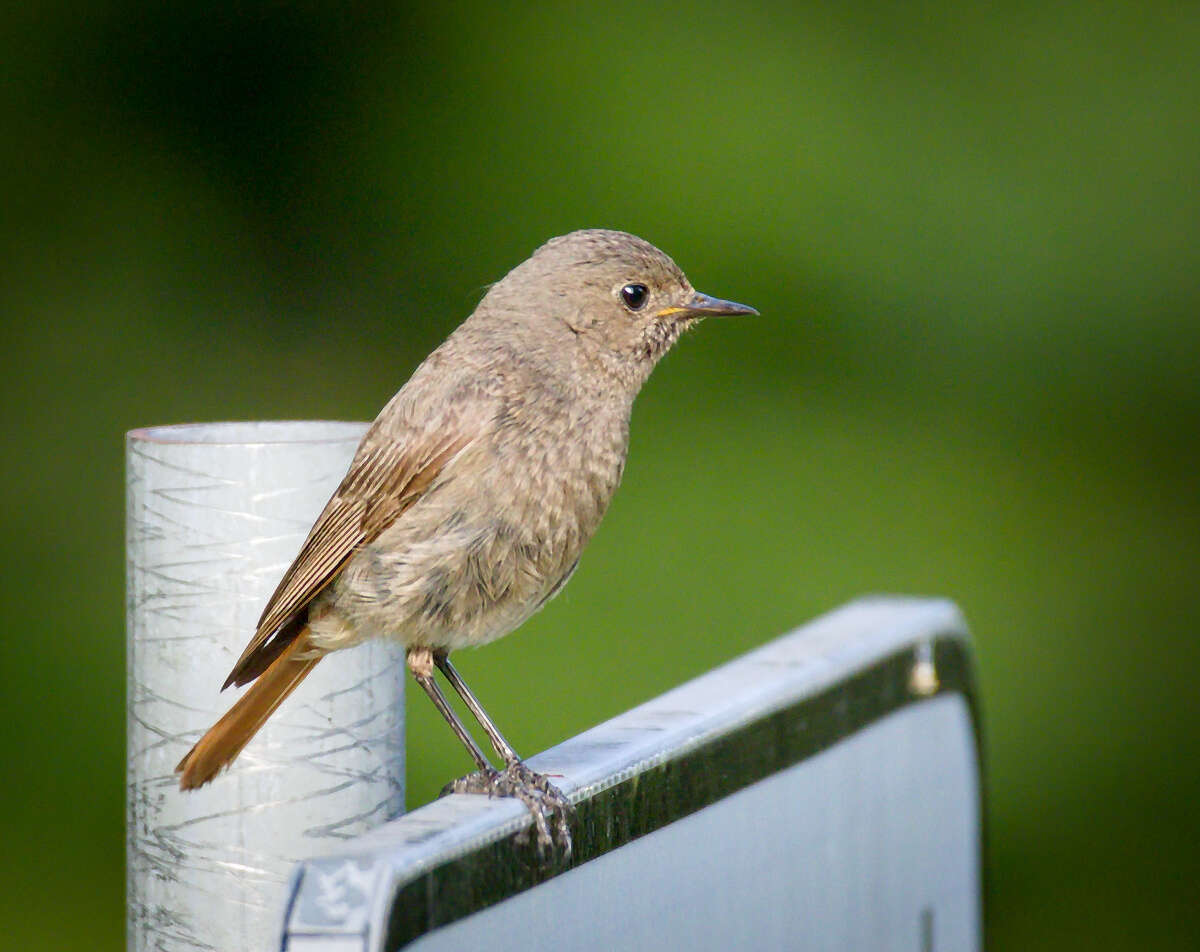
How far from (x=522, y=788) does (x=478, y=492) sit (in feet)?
2.06

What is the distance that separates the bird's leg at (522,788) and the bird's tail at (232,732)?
284 millimetres

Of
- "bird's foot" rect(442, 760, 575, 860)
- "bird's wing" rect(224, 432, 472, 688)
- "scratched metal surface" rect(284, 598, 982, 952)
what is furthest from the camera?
"bird's wing" rect(224, 432, 472, 688)

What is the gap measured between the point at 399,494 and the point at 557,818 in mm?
919

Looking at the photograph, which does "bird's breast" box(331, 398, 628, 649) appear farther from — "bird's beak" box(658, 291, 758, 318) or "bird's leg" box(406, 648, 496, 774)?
"bird's beak" box(658, 291, 758, 318)

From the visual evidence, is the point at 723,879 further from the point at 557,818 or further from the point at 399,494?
the point at 399,494

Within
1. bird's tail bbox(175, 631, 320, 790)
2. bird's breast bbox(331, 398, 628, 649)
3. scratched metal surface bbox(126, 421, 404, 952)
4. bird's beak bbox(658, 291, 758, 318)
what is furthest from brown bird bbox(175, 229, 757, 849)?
scratched metal surface bbox(126, 421, 404, 952)

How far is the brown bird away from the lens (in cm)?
267

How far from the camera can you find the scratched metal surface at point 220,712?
1964 millimetres

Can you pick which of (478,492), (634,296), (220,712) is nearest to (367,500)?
(478,492)

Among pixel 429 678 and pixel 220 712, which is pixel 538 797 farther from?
pixel 429 678

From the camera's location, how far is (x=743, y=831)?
2279 mm

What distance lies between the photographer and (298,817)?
2.01 meters

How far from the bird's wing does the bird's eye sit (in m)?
0.45

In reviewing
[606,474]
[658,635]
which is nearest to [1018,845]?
[658,635]
